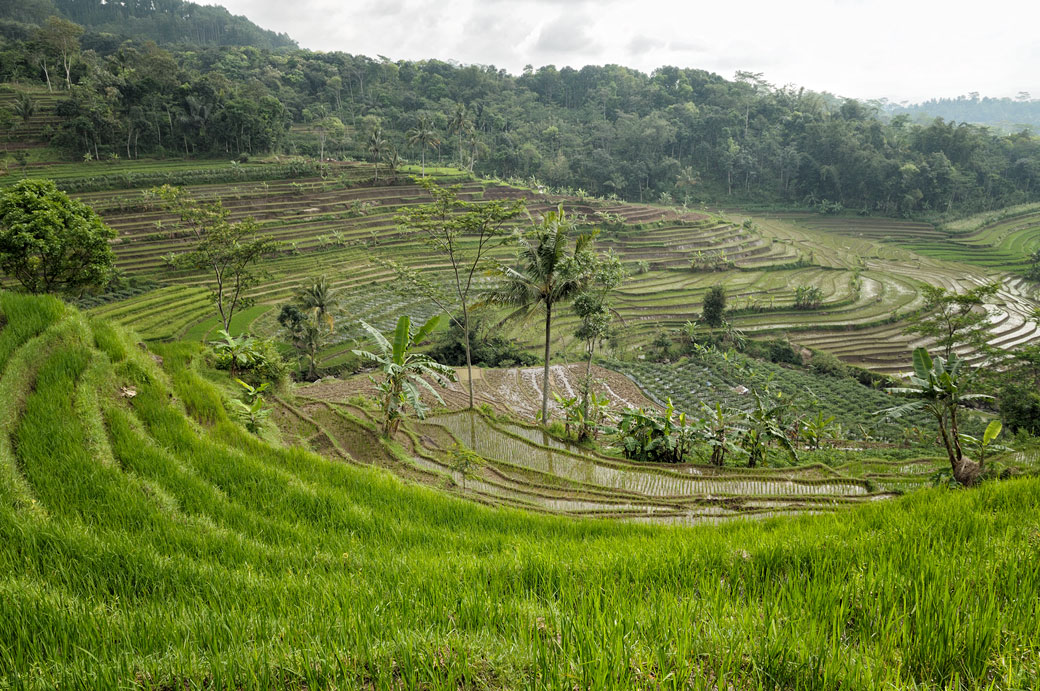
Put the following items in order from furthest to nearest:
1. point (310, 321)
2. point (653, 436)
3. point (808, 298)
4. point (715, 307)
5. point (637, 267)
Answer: point (637, 267) < point (808, 298) < point (715, 307) < point (310, 321) < point (653, 436)

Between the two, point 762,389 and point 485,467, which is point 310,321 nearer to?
point 485,467

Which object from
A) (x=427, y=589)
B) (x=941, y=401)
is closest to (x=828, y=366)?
(x=941, y=401)

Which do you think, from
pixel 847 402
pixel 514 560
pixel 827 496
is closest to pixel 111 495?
pixel 514 560

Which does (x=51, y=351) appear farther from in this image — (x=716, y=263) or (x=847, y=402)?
(x=716, y=263)

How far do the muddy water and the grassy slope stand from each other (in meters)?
4.48

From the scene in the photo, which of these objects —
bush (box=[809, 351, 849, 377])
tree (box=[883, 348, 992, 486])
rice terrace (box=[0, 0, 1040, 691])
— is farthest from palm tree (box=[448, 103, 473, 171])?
tree (box=[883, 348, 992, 486])

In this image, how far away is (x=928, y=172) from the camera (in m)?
53.8

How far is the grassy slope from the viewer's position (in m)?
1.38

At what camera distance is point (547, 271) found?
10984 millimetres

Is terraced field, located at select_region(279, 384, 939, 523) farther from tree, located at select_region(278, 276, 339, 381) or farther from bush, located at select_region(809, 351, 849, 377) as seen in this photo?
bush, located at select_region(809, 351, 849, 377)

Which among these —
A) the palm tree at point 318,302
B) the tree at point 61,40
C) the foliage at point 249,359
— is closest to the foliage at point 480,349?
the palm tree at point 318,302

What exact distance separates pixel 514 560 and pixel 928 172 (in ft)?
236

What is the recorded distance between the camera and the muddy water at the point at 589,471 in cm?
798

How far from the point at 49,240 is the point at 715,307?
2491 cm
